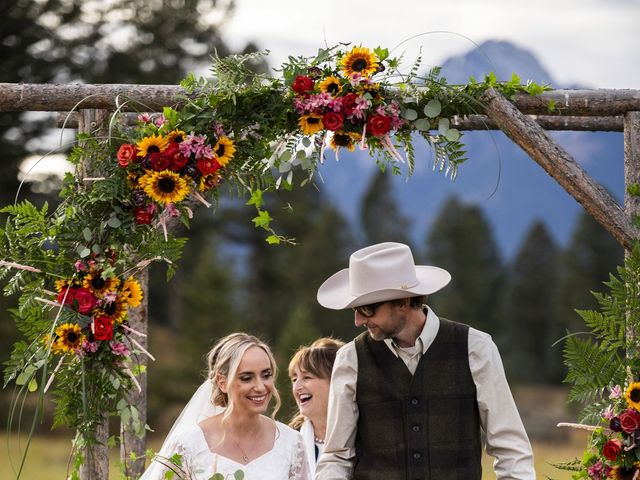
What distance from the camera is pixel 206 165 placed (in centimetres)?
442

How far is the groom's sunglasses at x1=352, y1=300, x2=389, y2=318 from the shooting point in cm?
388

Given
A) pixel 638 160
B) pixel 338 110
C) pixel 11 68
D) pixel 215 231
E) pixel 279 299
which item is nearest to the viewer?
pixel 338 110

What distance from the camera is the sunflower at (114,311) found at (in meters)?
4.24

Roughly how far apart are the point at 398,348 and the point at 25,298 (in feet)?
5.05

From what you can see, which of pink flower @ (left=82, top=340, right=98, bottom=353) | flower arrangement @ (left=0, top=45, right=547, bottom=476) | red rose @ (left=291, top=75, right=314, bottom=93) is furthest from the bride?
red rose @ (left=291, top=75, right=314, bottom=93)

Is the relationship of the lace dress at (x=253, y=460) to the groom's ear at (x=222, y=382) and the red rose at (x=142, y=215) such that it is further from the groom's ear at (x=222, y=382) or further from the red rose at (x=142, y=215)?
the red rose at (x=142, y=215)

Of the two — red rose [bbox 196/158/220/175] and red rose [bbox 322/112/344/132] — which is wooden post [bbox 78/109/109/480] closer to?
red rose [bbox 196/158/220/175]

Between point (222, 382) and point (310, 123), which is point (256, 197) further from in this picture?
point (222, 382)

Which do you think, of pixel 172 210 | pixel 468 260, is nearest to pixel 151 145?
pixel 172 210

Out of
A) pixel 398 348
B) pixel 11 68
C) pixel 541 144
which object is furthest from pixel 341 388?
pixel 11 68

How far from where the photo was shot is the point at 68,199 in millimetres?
4379

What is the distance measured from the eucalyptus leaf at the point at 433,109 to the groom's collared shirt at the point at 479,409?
1.03 m

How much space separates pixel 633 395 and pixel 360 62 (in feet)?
6.06

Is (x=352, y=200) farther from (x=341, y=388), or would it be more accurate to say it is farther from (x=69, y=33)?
(x=341, y=388)
